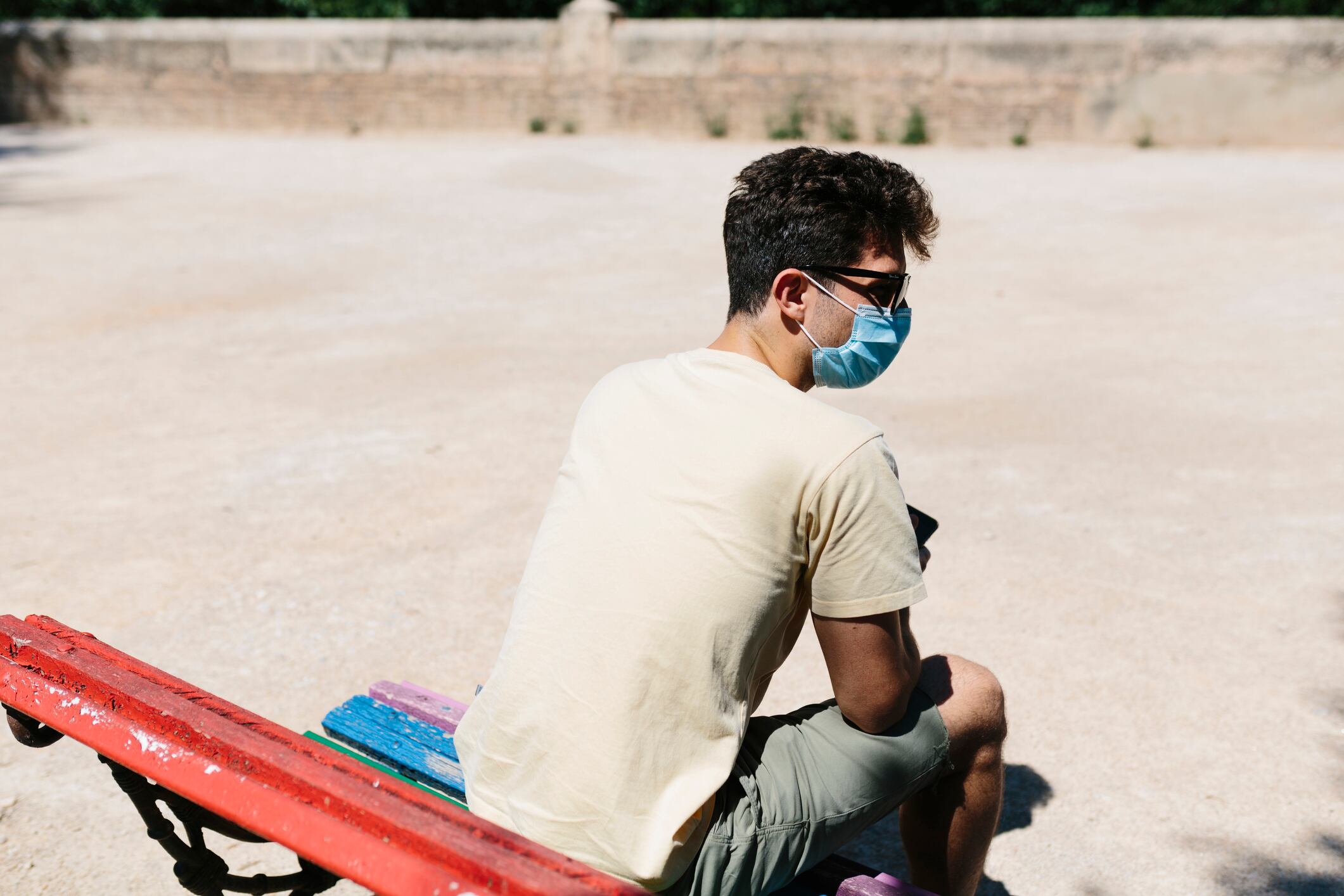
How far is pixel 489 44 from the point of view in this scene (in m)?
15.1

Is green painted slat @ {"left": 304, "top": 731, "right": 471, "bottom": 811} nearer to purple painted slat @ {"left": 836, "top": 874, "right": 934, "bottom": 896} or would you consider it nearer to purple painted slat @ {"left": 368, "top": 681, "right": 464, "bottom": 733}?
purple painted slat @ {"left": 368, "top": 681, "right": 464, "bottom": 733}

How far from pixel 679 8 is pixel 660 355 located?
35.5 ft

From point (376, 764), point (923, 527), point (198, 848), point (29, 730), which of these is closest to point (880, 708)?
point (923, 527)

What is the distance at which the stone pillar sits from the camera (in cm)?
1459

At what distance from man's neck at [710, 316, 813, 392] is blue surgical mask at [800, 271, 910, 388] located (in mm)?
43

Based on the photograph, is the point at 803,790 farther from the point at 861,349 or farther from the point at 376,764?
the point at 376,764

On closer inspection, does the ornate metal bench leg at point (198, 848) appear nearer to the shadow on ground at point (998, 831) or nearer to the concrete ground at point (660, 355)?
the concrete ground at point (660, 355)

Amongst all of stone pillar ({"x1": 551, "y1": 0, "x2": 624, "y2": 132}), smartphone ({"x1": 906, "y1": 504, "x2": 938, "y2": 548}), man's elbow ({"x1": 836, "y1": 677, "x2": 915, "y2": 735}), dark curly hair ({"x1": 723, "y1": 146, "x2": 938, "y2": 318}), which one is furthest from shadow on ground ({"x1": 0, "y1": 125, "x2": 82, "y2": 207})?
man's elbow ({"x1": 836, "y1": 677, "x2": 915, "y2": 735})

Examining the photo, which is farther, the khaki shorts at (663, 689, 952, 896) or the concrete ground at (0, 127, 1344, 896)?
the concrete ground at (0, 127, 1344, 896)

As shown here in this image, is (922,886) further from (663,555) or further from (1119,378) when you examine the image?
(1119,378)

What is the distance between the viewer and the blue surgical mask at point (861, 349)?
211 cm

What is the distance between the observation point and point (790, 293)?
2.07 m

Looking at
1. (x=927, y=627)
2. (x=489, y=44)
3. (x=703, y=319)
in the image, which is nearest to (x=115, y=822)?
(x=927, y=627)

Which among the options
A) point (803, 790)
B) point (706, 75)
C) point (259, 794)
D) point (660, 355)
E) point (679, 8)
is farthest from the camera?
point (679, 8)
